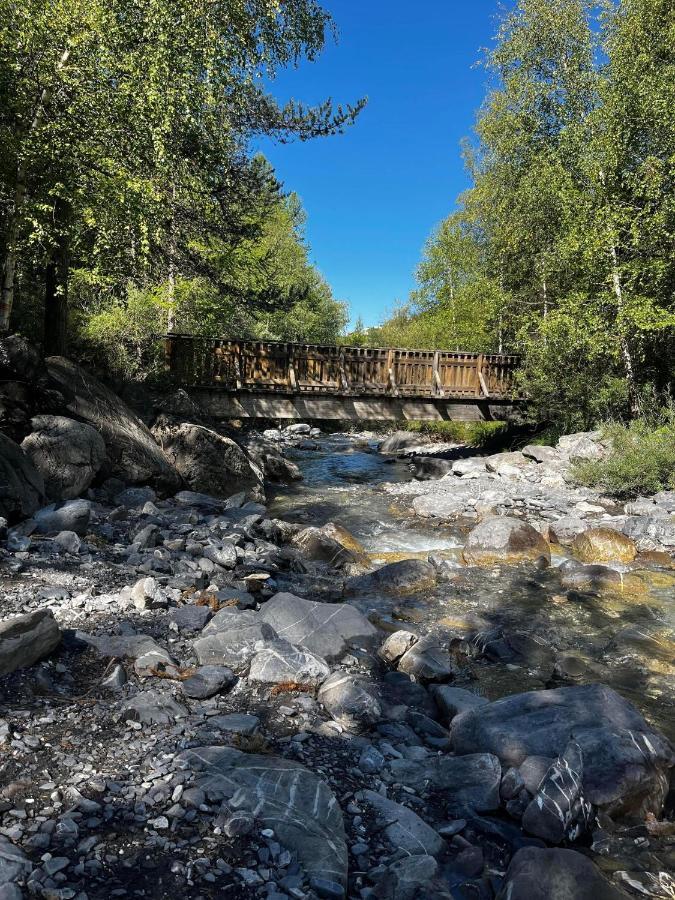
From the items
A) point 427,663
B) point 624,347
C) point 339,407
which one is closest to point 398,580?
point 427,663

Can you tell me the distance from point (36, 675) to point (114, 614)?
1.39m

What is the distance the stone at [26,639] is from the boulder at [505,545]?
6820 mm

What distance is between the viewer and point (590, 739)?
12.6 feet

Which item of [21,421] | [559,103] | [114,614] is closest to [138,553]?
[114,614]

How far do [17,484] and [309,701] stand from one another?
5.14 metres

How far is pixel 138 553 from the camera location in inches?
289

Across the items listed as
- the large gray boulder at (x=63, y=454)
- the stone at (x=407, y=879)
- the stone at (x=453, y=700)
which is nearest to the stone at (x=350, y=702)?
the stone at (x=453, y=700)

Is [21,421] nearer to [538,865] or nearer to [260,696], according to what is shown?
[260,696]

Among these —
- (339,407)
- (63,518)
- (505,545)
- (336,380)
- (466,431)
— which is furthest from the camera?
(466,431)

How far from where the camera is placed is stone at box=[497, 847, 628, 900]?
266 centimetres

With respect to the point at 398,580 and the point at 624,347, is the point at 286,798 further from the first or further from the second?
the point at 624,347

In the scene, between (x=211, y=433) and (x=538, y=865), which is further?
(x=211, y=433)

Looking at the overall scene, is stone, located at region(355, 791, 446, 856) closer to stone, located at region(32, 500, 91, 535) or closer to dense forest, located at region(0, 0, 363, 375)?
stone, located at region(32, 500, 91, 535)

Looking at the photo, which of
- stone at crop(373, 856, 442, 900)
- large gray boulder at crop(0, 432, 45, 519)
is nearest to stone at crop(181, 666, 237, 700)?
stone at crop(373, 856, 442, 900)
